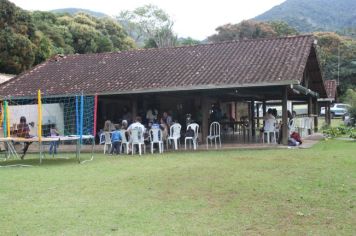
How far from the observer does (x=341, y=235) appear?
529 centimetres

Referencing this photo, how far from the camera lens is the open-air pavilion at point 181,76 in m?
16.5

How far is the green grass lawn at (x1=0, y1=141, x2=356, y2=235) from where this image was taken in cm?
577

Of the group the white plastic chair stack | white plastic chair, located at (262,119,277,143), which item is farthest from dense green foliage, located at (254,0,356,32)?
white plastic chair, located at (262,119,277,143)

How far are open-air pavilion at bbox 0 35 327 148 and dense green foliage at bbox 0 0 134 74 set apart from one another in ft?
24.1

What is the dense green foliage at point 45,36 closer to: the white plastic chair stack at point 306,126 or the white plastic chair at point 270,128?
the white plastic chair stack at point 306,126

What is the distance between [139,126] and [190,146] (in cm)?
243

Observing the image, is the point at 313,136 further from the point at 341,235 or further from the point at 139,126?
the point at 341,235

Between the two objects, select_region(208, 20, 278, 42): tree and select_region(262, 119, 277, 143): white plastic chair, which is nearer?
select_region(262, 119, 277, 143): white plastic chair

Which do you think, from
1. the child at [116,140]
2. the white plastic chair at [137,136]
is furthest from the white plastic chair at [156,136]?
the child at [116,140]

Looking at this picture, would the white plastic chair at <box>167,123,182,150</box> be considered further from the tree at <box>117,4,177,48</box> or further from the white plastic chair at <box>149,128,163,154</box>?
the tree at <box>117,4,177,48</box>

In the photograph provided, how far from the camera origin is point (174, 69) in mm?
18734

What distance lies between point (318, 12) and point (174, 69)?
105 m

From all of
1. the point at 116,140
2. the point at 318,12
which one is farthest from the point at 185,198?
the point at 318,12

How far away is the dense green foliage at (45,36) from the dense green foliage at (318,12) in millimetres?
65416
